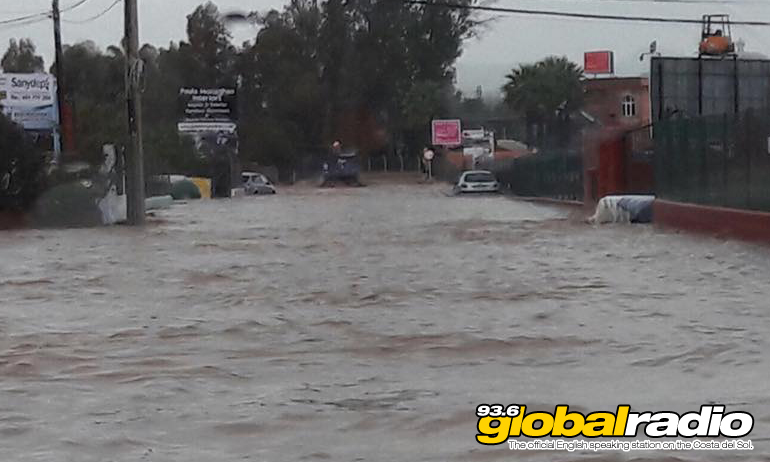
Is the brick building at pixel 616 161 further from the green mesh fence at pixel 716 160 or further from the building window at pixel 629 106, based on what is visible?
the building window at pixel 629 106

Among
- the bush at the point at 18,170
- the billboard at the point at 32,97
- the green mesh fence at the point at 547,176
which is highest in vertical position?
the billboard at the point at 32,97

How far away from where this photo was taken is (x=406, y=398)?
8359 mm

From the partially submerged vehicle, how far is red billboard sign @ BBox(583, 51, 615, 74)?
44.8ft

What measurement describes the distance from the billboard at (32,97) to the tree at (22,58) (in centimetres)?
4419

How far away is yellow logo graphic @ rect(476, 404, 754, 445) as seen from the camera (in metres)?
7.10

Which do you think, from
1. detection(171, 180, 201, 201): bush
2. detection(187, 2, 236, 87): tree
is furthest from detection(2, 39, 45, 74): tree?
detection(171, 180, 201, 201): bush

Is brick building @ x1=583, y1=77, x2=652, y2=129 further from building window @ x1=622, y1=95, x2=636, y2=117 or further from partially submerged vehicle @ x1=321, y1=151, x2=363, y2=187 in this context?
partially submerged vehicle @ x1=321, y1=151, x2=363, y2=187

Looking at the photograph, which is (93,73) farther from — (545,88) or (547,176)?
(547,176)

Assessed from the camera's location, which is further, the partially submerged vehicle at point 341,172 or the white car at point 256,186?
the partially submerged vehicle at point 341,172

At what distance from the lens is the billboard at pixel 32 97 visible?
41.1 meters

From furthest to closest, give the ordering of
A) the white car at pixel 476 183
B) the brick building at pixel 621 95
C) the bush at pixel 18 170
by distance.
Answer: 1. the brick building at pixel 621 95
2. the white car at pixel 476 183
3. the bush at pixel 18 170

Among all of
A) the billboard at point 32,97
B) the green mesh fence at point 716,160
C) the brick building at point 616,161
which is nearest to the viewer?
the green mesh fence at point 716,160

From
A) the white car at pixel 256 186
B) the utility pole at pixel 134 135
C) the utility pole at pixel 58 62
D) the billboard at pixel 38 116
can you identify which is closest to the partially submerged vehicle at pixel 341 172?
the white car at pixel 256 186

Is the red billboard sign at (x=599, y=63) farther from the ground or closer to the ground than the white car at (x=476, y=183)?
farther from the ground
